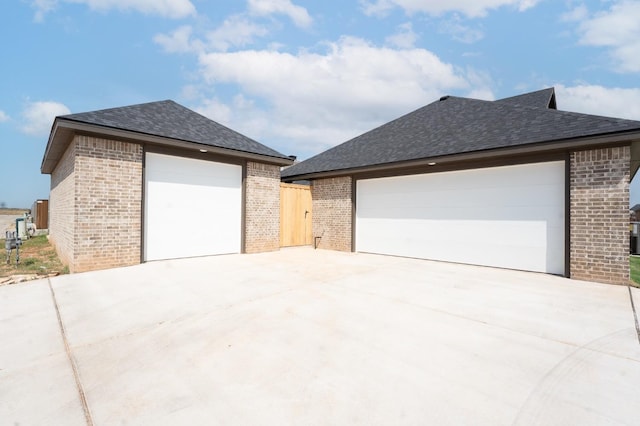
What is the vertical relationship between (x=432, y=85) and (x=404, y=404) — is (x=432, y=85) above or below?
above

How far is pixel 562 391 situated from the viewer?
7.79 ft

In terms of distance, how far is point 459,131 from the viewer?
930 cm

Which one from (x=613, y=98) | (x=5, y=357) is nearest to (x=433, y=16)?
(x=5, y=357)

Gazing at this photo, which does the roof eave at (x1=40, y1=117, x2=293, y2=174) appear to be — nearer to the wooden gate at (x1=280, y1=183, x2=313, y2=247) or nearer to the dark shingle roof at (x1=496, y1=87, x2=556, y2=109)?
the wooden gate at (x1=280, y1=183, x2=313, y2=247)

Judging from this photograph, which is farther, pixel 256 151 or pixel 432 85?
pixel 432 85

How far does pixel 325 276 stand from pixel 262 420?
4.57m

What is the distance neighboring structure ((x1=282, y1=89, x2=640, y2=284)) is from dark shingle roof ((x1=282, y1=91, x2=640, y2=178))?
4cm

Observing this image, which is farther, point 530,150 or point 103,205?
point 103,205

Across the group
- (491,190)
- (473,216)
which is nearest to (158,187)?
(473,216)

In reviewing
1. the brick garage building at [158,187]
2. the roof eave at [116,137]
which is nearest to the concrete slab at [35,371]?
the brick garage building at [158,187]

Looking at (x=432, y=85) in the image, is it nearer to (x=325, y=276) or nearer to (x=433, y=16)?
(x=433, y=16)

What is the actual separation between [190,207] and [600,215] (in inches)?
403

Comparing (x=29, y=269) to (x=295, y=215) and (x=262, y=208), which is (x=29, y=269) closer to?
(x=262, y=208)

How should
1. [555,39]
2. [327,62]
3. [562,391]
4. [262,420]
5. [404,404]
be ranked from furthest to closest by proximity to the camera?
[327,62] → [555,39] → [562,391] → [404,404] → [262,420]
